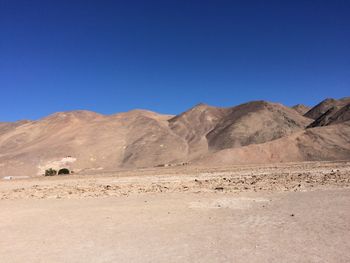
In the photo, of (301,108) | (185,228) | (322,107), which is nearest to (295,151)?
(185,228)

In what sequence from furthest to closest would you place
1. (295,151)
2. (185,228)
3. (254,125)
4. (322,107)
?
(322,107), (254,125), (295,151), (185,228)

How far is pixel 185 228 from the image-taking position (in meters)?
13.1

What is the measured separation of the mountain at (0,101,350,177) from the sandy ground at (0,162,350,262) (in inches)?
1706

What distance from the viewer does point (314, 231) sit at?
1155cm

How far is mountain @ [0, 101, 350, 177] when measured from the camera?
67.2m

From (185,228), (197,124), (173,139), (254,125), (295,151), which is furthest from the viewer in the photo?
(197,124)

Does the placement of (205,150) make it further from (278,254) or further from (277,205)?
(278,254)

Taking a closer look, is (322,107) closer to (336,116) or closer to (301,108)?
(301,108)

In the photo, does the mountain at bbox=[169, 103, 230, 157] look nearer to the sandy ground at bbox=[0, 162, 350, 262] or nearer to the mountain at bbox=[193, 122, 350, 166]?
the mountain at bbox=[193, 122, 350, 166]

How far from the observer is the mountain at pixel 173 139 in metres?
67.2

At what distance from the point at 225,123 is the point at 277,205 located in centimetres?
8435

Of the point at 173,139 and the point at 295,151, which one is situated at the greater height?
the point at 173,139

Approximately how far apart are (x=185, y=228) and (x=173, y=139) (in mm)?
78123

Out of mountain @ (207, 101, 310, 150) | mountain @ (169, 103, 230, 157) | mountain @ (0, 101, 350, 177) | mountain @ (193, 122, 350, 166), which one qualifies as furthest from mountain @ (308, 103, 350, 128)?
mountain @ (169, 103, 230, 157)
